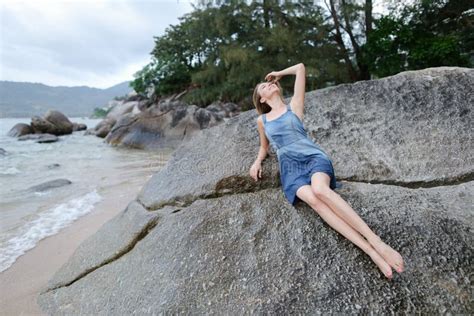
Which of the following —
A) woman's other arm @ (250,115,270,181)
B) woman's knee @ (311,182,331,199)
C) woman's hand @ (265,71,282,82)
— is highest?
woman's hand @ (265,71,282,82)

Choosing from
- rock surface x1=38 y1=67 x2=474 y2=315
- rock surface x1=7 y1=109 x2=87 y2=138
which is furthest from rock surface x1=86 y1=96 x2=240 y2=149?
rock surface x1=38 y1=67 x2=474 y2=315

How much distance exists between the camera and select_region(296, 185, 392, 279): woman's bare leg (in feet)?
5.52

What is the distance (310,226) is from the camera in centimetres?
203

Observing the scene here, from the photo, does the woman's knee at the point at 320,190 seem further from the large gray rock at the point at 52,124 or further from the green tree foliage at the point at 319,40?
the large gray rock at the point at 52,124

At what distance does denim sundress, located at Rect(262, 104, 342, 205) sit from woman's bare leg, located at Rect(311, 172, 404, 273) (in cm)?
9

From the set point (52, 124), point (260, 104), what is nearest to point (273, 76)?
point (260, 104)

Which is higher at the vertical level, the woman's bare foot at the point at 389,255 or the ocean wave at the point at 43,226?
the woman's bare foot at the point at 389,255

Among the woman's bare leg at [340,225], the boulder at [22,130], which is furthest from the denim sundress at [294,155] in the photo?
the boulder at [22,130]

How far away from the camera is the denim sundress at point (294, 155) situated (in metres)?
2.17

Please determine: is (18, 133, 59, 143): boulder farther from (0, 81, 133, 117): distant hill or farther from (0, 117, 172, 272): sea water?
(0, 81, 133, 117): distant hill

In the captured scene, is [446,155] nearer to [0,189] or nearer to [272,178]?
[272,178]

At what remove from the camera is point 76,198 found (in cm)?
529

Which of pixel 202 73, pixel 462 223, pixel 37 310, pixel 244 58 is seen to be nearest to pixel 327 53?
pixel 244 58

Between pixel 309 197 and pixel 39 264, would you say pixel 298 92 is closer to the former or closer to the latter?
pixel 309 197
